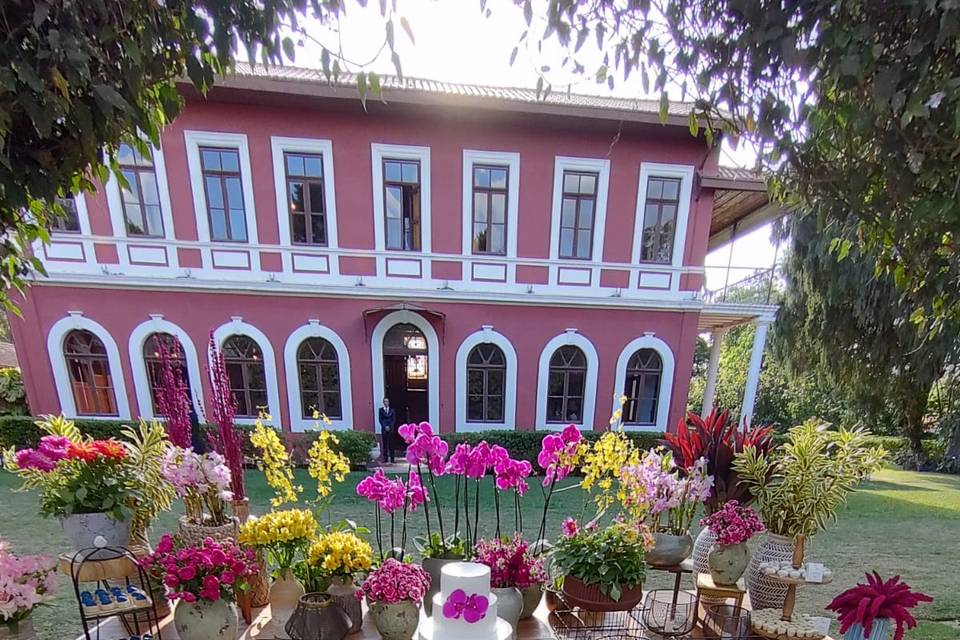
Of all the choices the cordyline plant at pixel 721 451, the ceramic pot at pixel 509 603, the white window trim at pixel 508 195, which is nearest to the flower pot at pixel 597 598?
the ceramic pot at pixel 509 603

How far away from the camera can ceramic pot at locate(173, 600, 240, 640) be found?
4.66ft

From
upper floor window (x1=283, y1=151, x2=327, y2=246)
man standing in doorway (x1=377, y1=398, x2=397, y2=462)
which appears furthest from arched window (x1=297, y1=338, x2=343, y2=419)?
upper floor window (x1=283, y1=151, x2=327, y2=246)

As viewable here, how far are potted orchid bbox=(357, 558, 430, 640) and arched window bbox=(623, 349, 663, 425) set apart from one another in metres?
6.11

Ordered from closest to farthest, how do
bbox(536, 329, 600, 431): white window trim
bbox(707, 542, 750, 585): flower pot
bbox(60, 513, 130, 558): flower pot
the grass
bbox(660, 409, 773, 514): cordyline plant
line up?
bbox(60, 513, 130, 558): flower pot < bbox(707, 542, 750, 585): flower pot < bbox(660, 409, 773, 514): cordyline plant < the grass < bbox(536, 329, 600, 431): white window trim

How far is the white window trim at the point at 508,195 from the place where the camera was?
21.0ft

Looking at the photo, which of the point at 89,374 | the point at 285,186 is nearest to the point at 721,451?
the point at 285,186

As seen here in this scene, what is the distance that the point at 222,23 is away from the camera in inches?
47.1

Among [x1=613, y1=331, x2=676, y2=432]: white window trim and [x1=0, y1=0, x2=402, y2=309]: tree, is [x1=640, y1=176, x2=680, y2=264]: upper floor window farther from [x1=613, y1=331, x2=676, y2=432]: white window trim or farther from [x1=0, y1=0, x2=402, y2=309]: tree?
Answer: [x1=0, y1=0, x2=402, y2=309]: tree

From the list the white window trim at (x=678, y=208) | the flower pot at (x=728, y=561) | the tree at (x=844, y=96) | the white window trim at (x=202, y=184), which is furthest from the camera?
the white window trim at (x=678, y=208)

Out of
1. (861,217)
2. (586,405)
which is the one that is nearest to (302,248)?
(586,405)

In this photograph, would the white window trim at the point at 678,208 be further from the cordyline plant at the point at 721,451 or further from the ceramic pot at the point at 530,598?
the ceramic pot at the point at 530,598

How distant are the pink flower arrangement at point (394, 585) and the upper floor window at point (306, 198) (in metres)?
5.69

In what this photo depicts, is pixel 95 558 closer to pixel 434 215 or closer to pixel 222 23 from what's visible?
pixel 222 23

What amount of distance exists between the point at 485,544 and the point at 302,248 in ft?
18.8
